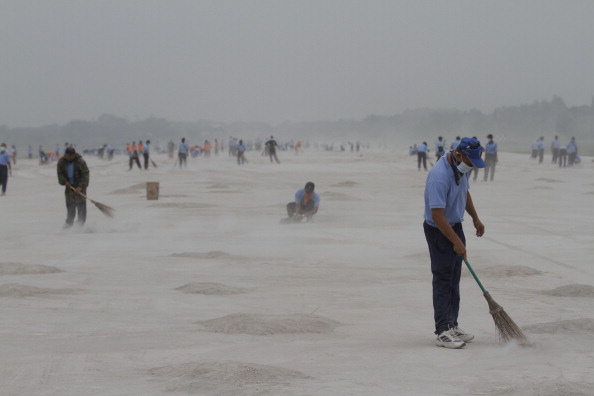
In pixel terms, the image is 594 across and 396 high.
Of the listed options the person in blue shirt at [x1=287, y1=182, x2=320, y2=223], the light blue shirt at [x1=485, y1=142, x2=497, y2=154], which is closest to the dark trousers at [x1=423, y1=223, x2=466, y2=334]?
the person in blue shirt at [x1=287, y1=182, x2=320, y2=223]

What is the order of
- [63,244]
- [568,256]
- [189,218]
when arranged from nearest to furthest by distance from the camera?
1. [568,256]
2. [63,244]
3. [189,218]

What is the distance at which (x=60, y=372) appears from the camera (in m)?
6.14

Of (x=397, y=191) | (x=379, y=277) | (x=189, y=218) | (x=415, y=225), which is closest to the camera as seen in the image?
(x=379, y=277)

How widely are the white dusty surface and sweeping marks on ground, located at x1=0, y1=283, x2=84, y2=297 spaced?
3cm

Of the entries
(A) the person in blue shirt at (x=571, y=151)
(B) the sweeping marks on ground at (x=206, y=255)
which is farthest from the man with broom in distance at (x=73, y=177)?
(A) the person in blue shirt at (x=571, y=151)

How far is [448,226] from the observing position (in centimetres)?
663

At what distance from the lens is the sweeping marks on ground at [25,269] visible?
11.2 metres

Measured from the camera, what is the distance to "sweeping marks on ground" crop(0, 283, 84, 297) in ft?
31.3

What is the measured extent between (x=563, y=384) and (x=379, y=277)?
5.39 meters

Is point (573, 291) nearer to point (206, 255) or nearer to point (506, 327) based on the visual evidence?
point (506, 327)

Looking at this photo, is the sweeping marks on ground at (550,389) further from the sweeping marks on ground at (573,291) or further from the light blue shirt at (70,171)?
the light blue shirt at (70,171)

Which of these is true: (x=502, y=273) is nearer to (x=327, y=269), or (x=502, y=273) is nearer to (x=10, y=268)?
(x=327, y=269)

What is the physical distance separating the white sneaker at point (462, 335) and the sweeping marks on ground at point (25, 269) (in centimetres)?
606

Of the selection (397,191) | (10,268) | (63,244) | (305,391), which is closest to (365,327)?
(305,391)
